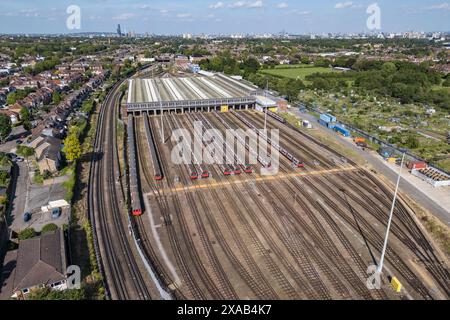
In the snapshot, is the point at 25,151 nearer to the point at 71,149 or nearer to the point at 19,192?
the point at 71,149

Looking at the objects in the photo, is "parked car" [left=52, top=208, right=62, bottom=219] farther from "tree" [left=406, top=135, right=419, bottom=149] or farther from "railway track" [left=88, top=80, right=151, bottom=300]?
"tree" [left=406, top=135, right=419, bottom=149]

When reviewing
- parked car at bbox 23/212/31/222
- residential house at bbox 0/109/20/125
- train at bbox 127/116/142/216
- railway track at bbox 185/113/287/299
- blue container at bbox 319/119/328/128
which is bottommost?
railway track at bbox 185/113/287/299

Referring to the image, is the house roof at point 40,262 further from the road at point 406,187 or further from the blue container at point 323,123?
the blue container at point 323,123

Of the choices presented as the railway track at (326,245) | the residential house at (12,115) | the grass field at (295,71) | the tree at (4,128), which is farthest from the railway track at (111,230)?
the grass field at (295,71)

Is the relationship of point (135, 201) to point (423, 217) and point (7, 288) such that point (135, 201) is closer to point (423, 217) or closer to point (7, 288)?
point (7, 288)

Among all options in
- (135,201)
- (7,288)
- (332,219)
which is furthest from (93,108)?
(332,219)

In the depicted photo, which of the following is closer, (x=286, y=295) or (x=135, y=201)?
(x=286, y=295)

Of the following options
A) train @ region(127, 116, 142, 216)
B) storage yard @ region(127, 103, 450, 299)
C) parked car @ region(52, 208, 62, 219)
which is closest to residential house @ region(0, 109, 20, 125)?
train @ region(127, 116, 142, 216)
